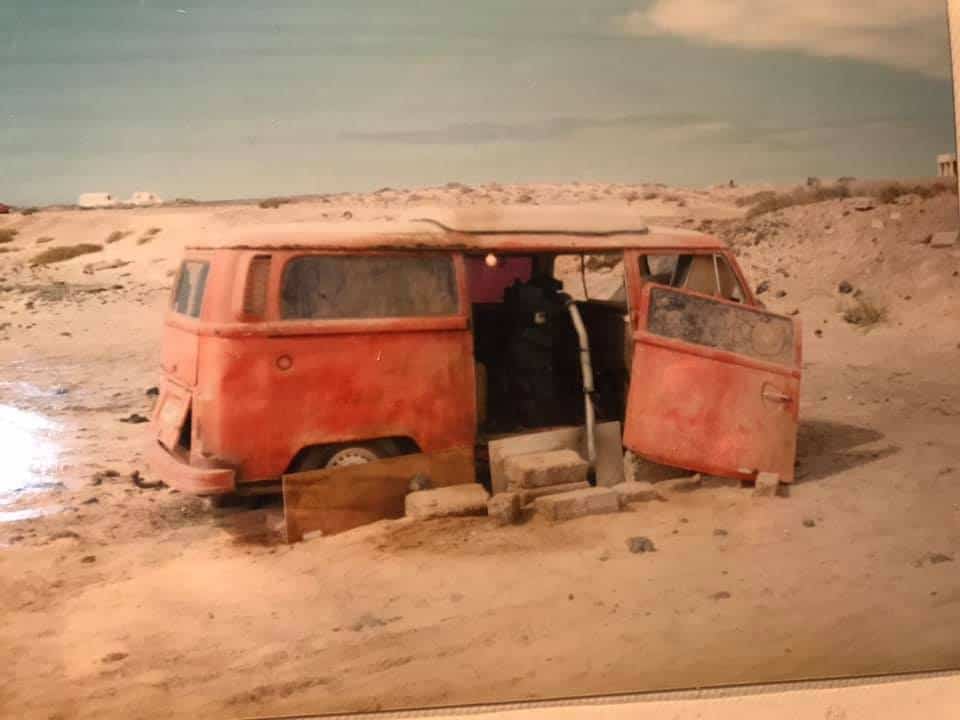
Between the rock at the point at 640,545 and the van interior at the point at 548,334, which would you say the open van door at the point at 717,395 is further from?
the rock at the point at 640,545

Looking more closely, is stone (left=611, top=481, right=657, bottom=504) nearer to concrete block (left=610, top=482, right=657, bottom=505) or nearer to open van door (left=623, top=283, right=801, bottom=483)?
concrete block (left=610, top=482, right=657, bottom=505)

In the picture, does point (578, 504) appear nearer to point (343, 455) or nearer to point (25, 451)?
point (343, 455)

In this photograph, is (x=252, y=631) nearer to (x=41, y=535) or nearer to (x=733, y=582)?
(x=41, y=535)

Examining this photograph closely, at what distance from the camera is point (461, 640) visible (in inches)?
102

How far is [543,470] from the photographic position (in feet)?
9.12

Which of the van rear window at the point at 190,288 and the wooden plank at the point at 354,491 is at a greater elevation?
the van rear window at the point at 190,288

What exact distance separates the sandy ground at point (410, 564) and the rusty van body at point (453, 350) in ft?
0.31

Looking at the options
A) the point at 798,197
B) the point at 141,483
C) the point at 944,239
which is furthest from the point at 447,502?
the point at 944,239

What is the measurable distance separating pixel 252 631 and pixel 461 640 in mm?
547

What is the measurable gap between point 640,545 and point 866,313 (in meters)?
1.13

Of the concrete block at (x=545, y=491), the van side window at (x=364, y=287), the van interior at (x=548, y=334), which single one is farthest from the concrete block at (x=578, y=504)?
the van side window at (x=364, y=287)

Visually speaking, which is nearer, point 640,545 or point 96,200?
point 96,200

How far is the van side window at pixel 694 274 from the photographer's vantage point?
10.2 ft

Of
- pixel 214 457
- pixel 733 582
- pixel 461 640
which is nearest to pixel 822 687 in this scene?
pixel 733 582
